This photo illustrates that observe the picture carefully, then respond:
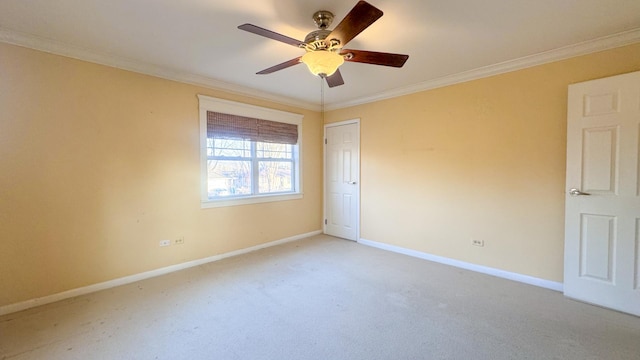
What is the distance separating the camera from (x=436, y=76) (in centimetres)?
336

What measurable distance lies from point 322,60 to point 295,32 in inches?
20.7

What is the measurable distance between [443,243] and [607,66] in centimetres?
240

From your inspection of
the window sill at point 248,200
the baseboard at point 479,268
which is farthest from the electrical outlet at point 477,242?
the window sill at point 248,200

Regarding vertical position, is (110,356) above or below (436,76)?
below

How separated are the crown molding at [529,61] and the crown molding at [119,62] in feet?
6.84

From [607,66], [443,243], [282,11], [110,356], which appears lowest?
[110,356]

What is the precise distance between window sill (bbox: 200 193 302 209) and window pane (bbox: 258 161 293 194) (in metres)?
0.12

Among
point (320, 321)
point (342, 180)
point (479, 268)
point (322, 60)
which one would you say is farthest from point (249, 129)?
point (479, 268)

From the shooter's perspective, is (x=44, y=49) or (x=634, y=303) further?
(x=44, y=49)

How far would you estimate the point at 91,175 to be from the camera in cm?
271

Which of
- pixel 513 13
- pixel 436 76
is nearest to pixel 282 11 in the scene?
pixel 513 13

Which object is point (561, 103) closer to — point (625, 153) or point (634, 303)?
point (625, 153)

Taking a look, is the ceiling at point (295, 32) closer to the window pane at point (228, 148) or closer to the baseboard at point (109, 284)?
the window pane at point (228, 148)

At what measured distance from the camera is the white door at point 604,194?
2279mm
